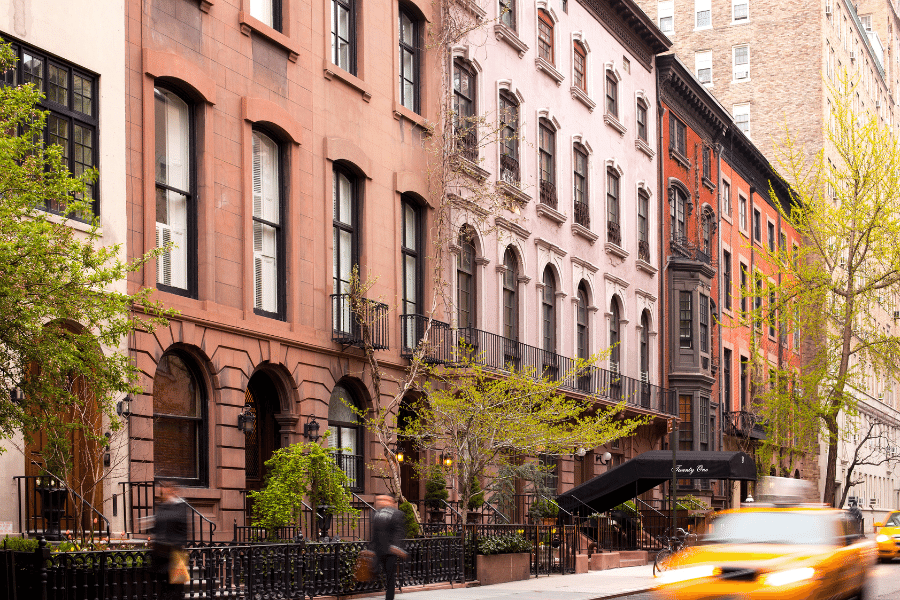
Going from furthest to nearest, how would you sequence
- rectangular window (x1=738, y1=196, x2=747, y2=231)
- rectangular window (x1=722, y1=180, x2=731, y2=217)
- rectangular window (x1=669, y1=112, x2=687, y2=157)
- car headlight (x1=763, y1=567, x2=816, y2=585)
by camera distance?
rectangular window (x1=738, y1=196, x2=747, y2=231) < rectangular window (x1=722, y1=180, x2=731, y2=217) < rectangular window (x1=669, y1=112, x2=687, y2=157) < car headlight (x1=763, y1=567, x2=816, y2=585)

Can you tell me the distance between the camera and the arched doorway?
2205 cm

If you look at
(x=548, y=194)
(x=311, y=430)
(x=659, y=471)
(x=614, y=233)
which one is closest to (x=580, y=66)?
(x=614, y=233)

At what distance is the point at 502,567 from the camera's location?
76.2 feet

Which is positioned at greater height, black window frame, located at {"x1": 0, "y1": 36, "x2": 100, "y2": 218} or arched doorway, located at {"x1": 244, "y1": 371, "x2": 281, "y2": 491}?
black window frame, located at {"x1": 0, "y1": 36, "x2": 100, "y2": 218}

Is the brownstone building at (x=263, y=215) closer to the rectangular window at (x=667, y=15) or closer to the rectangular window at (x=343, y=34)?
the rectangular window at (x=343, y=34)

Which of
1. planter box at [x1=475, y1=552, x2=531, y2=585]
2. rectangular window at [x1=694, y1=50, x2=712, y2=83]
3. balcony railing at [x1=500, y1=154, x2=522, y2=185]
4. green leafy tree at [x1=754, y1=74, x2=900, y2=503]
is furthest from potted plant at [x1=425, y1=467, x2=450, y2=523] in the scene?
rectangular window at [x1=694, y1=50, x2=712, y2=83]

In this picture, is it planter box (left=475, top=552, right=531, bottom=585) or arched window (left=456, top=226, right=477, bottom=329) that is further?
arched window (left=456, top=226, right=477, bottom=329)

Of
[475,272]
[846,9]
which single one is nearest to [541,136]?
[475,272]

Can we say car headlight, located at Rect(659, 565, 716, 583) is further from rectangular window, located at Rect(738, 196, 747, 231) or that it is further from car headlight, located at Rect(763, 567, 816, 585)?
rectangular window, located at Rect(738, 196, 747, 231)

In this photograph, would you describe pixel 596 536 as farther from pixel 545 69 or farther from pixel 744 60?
pixel 744 60

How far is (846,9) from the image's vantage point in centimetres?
7344

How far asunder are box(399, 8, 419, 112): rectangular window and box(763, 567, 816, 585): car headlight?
17109 mm

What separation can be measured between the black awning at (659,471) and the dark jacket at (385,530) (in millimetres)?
15179

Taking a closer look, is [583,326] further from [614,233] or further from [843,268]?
[843,268]
